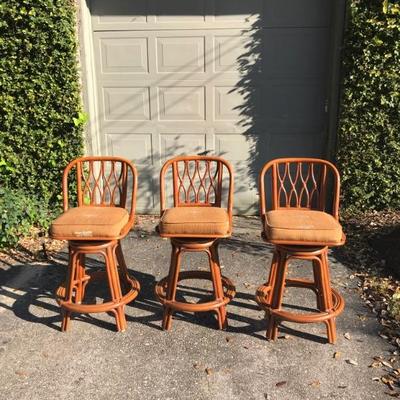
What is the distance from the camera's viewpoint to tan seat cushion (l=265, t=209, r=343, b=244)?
2725 millimetres

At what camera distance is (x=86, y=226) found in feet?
9.50

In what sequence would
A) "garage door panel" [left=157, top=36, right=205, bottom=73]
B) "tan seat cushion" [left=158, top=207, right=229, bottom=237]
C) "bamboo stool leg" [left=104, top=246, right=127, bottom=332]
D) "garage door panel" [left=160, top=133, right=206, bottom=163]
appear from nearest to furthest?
"tan seat cushion" [left=158, top=207, right=229, bottom=237] < "bamboo stool leg" [left=104, top=246, right=127, bottom=332] < "garage door panel" [left=157, top=36, right=205, bottom=73] < "garage door panel" [left=160, top=133, right=206, bottom=163]

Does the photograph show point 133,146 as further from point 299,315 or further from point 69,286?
point 299,315

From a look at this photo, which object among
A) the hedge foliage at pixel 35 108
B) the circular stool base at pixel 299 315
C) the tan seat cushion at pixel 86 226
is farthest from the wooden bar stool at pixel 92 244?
Answer: the hedge foliage at pixel 35 108

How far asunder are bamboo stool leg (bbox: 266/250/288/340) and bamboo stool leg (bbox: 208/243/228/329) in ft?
1.03

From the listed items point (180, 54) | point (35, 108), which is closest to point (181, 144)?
point (180, 54)

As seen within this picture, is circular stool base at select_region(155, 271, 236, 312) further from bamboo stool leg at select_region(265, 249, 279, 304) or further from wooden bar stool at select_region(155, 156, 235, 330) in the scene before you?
bamboo stool leg at select_region(265, 249, 279, 304)

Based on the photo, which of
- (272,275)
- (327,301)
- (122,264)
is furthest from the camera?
(122,264)

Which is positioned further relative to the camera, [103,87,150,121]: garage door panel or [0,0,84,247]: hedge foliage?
[103,87,150,121]: garage door panel

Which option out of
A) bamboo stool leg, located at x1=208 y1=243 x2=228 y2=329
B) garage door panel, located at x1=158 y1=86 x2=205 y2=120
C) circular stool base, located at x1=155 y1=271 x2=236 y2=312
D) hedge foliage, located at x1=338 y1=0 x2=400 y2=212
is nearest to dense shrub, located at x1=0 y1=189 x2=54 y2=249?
garage door panel, located at x1=158 y1=86 x2=205 y2=120

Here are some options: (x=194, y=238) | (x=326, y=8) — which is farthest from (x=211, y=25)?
(x=194, y=238)

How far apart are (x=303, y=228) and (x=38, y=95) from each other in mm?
3172

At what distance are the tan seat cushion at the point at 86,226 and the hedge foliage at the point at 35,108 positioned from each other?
1.61 metres

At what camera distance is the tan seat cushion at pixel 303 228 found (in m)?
2.72
